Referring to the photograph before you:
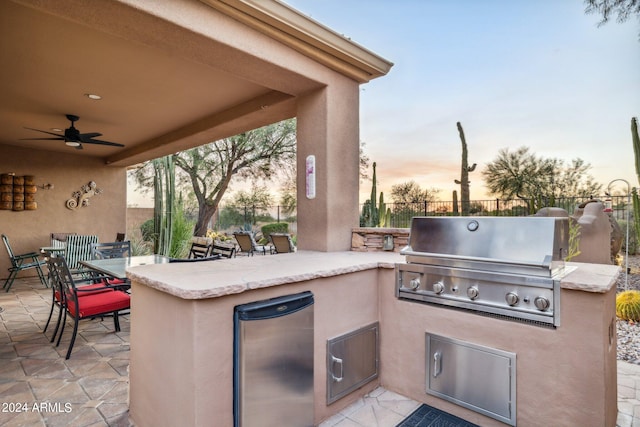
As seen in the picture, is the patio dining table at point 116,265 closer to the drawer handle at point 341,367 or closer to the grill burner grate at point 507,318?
the drawer handle at point 341,367

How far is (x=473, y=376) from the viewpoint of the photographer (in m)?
1.94

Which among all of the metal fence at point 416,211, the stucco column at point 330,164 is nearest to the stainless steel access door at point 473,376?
the stucco column at point 330,164

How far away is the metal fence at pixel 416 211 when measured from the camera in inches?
307

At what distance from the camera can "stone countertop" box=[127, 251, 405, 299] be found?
4.93 feet

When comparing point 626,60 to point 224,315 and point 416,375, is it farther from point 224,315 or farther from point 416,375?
point 224,315

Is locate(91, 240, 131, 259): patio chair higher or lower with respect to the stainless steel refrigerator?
higher

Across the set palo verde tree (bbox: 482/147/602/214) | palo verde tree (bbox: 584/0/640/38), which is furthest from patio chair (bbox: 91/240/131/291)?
palo verde tree (bbox: 482/147/602/214)

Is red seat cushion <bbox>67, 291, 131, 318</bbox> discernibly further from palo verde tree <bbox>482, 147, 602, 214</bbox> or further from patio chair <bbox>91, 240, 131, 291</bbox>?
palo verde tree <bbox>482, 147, 602, 214</bbox>

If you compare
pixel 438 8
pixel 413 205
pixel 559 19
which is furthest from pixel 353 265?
pixel 413 205

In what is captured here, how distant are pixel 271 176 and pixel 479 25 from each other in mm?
7221

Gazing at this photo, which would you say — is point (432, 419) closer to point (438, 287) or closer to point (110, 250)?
point (438, 287)

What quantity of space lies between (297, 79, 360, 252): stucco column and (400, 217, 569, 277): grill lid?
96 centimetres

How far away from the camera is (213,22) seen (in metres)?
2.22

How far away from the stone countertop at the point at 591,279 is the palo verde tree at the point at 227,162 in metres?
8.74
